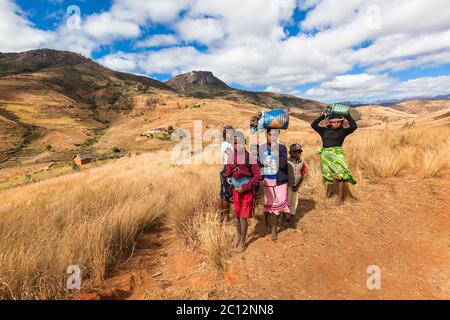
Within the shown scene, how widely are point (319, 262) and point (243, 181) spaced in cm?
149

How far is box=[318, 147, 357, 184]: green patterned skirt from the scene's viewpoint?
18.8 ft

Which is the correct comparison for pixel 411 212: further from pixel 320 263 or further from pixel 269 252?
pixel 269 252

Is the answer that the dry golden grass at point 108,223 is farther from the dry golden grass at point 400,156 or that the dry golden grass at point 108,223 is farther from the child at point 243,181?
the child at point 243,181

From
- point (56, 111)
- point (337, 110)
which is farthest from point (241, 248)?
point (56, 111)

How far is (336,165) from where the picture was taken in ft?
19.0

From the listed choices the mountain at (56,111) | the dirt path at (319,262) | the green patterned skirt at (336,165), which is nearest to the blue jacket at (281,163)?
the dirt path at (319,262)

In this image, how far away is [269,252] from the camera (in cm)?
413

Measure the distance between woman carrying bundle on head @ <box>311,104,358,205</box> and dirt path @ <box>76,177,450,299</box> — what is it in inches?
24.5

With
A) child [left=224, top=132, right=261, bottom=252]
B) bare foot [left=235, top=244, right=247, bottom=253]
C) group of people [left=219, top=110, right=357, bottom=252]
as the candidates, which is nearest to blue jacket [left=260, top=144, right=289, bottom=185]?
group of people [left=219, top=110, right=357, bottom=252]

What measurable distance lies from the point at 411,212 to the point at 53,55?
634 feet

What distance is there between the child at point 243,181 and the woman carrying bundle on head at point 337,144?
7.69 ft
